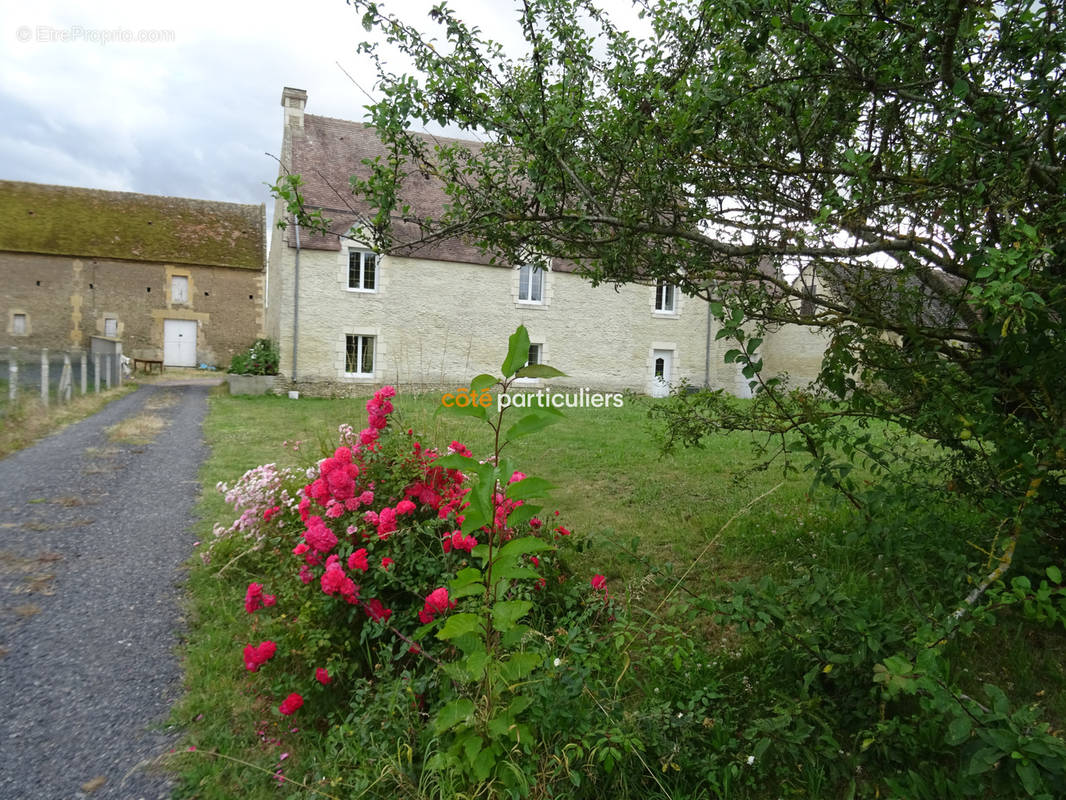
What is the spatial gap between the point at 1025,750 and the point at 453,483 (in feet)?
8.52

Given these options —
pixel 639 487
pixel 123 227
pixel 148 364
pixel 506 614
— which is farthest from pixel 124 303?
pixel 506 614

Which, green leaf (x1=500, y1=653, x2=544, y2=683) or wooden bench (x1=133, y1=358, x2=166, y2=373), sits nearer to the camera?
green leaf (x1=500, y1=653, x2=544, y2=683)

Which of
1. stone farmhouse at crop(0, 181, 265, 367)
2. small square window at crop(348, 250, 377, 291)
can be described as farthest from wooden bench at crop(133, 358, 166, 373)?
small square window at crop(348, 250, 377, 291)

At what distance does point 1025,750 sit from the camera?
156cm

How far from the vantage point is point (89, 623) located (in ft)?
11.1

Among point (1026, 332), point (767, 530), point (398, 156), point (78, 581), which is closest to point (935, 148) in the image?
point (1026, 332)

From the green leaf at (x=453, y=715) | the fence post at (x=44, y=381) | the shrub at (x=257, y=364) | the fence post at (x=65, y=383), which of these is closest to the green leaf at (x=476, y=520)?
the green leaf at (x=453, y=715)

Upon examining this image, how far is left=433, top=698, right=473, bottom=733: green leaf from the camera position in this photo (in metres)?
1.91

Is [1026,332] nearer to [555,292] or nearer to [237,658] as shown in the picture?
[237,658]

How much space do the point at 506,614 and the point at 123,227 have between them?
105ft

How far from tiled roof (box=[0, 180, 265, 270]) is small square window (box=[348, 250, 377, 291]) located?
1243 centimetres

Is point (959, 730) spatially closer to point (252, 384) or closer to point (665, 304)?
point (252, 384)

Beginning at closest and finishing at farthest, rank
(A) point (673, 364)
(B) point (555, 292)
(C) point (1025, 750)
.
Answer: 1. (C) point (1025, 750)
2. (B) point (555, 292)
3. (A) point (673, 364)

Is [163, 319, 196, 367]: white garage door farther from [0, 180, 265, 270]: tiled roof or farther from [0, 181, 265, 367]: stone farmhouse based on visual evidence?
[0, 180, 265, 270]: tiled roof
